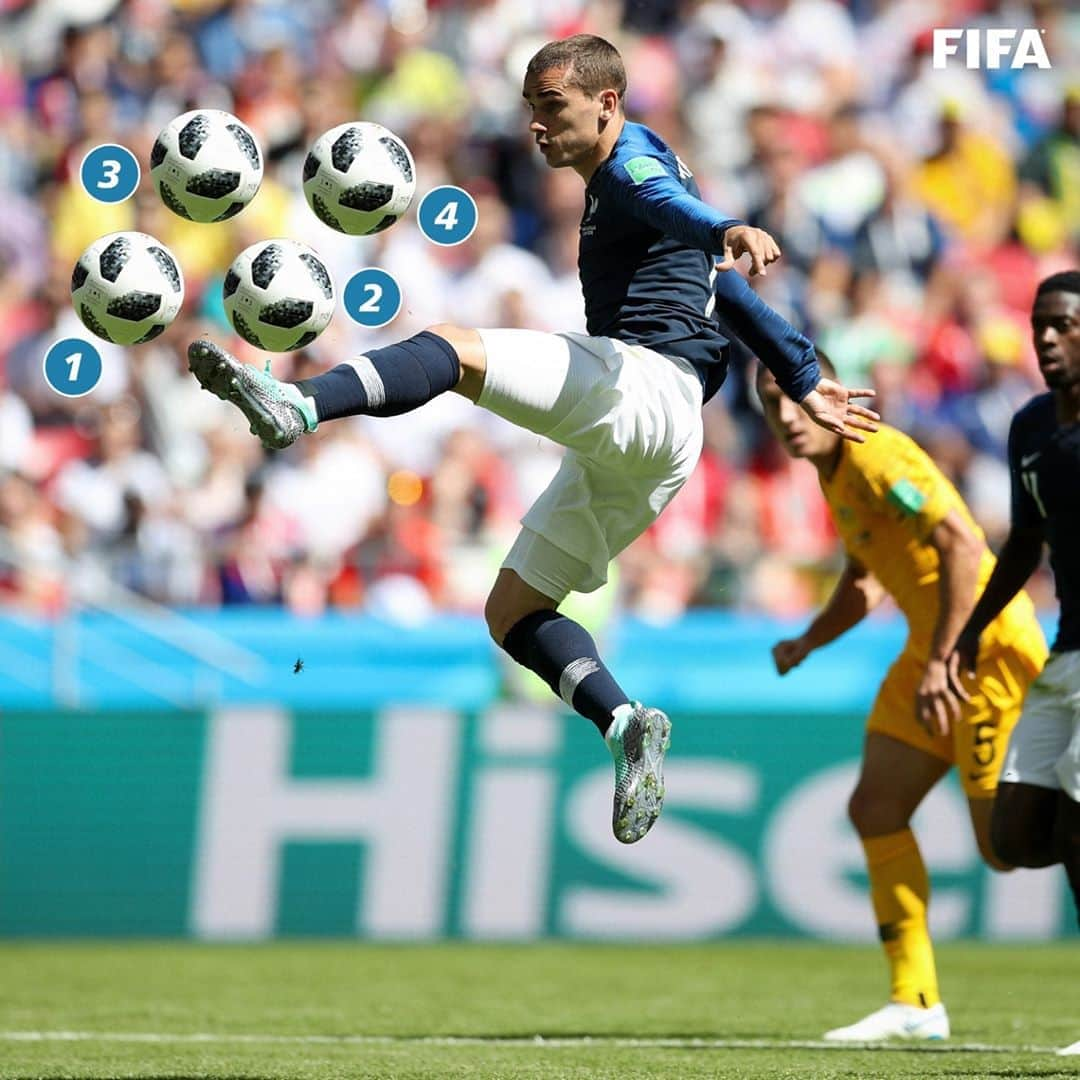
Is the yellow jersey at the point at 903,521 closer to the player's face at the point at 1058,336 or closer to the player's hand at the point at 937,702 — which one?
the player's hand at the point at 937,702

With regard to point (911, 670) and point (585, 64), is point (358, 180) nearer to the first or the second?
point (585, 64)

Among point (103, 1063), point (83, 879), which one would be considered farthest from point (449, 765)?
point (103, 1063)

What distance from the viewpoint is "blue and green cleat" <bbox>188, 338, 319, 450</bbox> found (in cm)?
535

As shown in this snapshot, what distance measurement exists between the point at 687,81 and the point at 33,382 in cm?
596

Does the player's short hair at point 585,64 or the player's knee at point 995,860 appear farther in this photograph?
the player's knee at point 995,860

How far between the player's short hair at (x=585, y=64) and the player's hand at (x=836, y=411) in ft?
3.48

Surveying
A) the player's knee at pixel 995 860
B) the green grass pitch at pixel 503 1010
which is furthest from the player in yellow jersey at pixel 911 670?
the green grass pitch at pixel 503 1010

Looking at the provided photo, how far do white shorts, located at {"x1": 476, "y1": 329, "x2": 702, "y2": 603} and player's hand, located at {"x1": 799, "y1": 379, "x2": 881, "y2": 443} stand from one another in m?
0.34

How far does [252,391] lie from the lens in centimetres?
537

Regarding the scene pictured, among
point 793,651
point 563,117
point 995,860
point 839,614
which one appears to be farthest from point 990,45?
point 563,117

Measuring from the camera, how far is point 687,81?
1675 centimetres

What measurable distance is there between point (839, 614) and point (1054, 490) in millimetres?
1746

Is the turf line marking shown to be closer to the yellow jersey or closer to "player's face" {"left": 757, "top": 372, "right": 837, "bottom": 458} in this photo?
the yellow jersey

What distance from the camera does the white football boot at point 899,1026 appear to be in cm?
750
